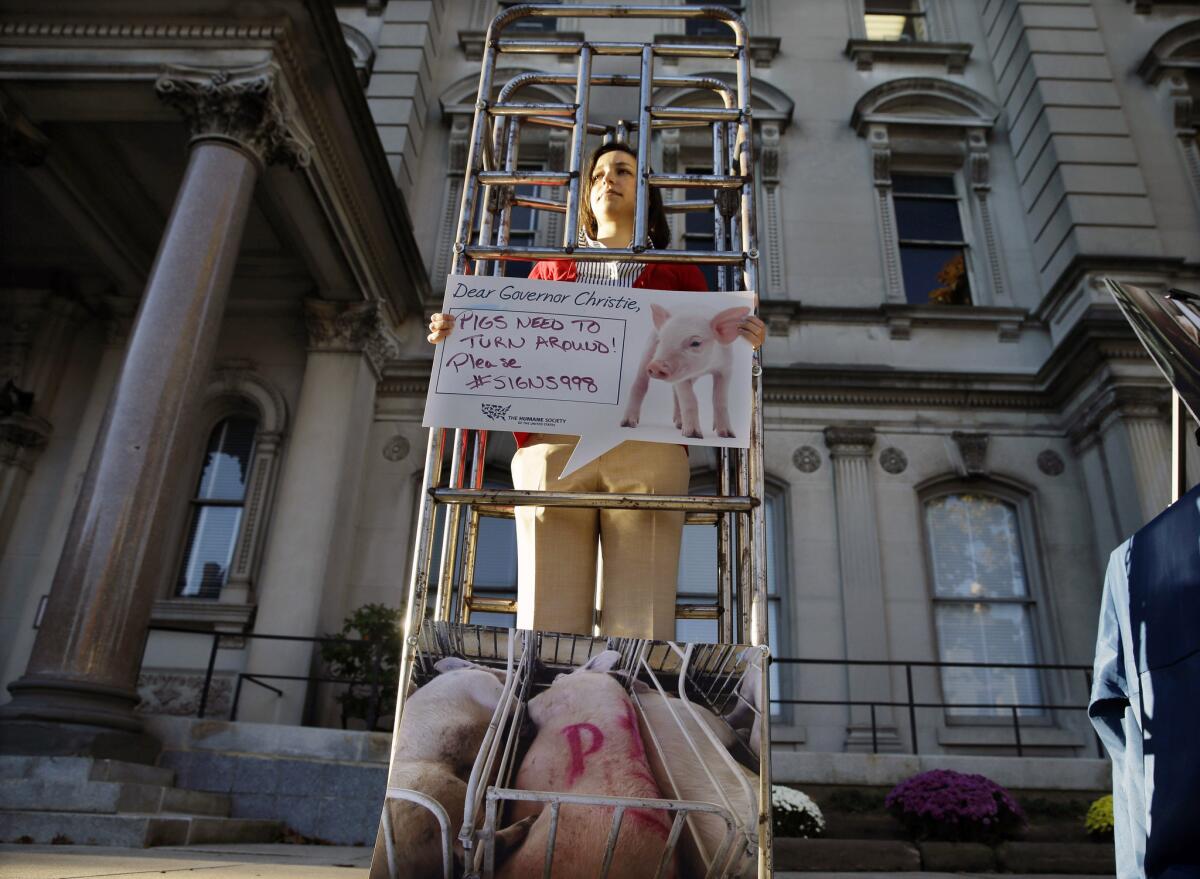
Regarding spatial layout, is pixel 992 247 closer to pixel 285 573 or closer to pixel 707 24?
pixel 707 24

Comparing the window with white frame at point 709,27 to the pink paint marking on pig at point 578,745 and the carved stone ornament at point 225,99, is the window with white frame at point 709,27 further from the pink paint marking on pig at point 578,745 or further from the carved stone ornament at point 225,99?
the pink paint marking on pig at point 578,745

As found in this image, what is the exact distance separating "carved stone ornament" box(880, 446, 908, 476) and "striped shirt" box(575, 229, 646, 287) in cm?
846

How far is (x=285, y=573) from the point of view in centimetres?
932

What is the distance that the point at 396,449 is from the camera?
1099cm

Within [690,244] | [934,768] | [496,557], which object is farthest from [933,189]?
[934,768]

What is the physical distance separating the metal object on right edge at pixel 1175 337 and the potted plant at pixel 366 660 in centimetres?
745

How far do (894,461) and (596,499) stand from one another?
913 cm

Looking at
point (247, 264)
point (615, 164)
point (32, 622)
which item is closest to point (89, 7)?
point (247, 264)

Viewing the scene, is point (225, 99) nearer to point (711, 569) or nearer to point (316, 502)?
point (316, 502)

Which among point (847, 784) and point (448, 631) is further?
point (847, 784)

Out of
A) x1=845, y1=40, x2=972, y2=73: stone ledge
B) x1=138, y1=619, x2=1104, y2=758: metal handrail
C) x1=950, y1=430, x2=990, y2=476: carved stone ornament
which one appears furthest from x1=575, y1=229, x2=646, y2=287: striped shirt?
x1=845, y1=40, x2=972, y2=73: stone ledge

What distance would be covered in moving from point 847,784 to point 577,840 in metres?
6.66

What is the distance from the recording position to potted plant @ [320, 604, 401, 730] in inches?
341

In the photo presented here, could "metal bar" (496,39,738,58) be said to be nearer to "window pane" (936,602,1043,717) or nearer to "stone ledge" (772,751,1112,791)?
"stone ledge" (772,751,1112,791)
